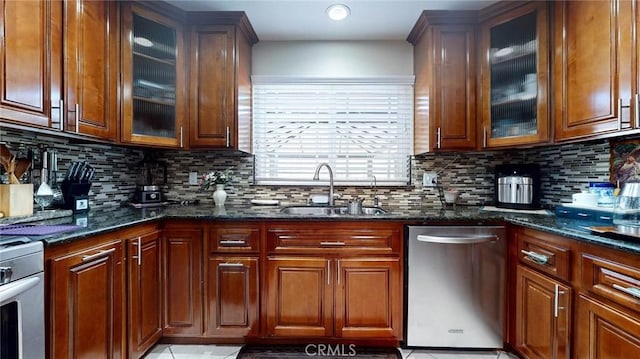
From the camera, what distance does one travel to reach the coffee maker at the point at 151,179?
7.76 feet

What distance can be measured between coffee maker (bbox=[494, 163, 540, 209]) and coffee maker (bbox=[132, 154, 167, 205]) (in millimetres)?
2718

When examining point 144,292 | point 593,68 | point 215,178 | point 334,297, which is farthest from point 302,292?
point 593,68

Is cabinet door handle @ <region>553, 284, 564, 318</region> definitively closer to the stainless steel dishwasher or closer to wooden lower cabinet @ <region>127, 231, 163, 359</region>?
the stainless steel dishwasher

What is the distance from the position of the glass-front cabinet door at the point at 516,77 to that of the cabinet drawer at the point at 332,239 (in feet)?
3.39

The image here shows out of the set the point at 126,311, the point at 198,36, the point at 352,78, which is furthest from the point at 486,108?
the point at 126,311

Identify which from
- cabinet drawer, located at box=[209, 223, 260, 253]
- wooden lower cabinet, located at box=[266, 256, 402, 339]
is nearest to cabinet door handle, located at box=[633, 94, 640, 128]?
wooden lower cabinet, located at box=[266, 256, 402, 339]

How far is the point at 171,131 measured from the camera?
7.12ft

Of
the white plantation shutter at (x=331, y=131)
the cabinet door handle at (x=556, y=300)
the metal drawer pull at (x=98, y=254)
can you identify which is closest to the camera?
the metal drawer pull at (x=98, y=254)

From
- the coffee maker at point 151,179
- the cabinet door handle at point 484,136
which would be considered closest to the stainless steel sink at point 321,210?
the cabinet door handle at point 484,136

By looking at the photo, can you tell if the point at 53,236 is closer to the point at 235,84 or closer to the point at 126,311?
the point at 126,311

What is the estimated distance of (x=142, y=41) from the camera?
6.63 feet

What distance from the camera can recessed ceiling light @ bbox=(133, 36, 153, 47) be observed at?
1.99 meters

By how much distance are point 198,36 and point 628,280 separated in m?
2.73

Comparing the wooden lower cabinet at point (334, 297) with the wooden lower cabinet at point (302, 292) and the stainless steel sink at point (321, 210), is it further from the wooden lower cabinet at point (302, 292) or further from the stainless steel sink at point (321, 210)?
the stainless steel sink at point (321, 210)
